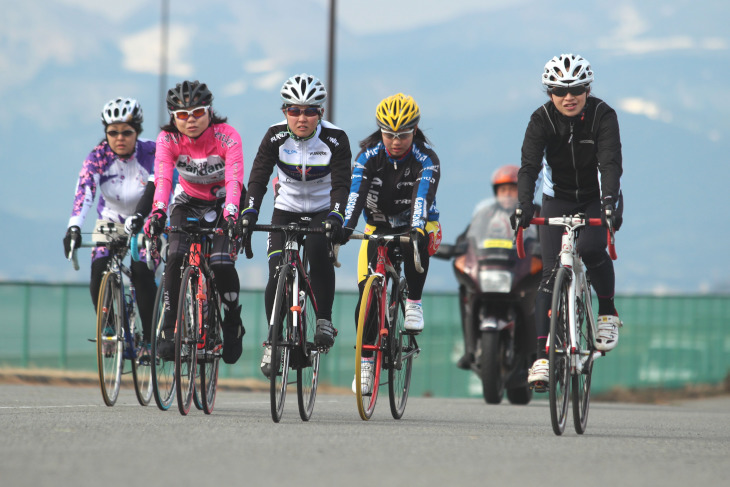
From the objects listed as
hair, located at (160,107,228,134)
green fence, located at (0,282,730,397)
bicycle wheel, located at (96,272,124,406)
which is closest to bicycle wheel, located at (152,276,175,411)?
bicycle wheel, located at (96,272,124,406)

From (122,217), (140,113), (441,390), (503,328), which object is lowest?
(441,390)

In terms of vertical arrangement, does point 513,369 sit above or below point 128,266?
below

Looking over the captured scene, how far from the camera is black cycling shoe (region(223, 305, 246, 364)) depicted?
33.2 ft

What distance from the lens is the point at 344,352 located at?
21562 mm

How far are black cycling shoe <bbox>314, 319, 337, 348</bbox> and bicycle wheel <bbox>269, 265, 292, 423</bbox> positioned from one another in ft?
0.99

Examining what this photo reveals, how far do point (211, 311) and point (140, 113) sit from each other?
102 inches

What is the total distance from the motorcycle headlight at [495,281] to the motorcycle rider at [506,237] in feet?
0.45

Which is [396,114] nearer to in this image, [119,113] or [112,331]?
[119,113]

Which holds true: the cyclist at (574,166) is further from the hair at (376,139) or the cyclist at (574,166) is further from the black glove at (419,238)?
the hair at (376,139)

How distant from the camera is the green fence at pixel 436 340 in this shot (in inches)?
750

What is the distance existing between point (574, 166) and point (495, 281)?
4747mm

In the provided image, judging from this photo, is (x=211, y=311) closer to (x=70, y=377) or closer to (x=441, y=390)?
(x=70, y=377)

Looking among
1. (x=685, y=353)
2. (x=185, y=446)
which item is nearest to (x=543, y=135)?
(x=185, y=446)

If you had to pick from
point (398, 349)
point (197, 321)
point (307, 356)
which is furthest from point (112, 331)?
point (398, 349)
